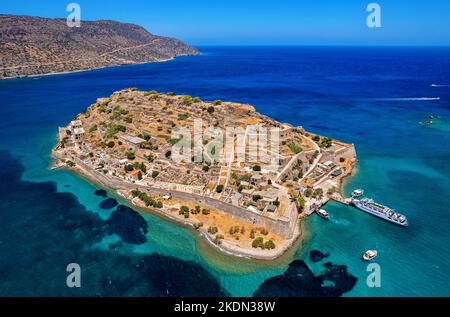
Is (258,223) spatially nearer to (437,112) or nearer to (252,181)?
(252,181)

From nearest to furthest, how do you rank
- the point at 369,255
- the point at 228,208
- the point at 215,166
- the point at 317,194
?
the point at 369,255 < the point at 228,208 < the point at 317,194 < the point at 215,166

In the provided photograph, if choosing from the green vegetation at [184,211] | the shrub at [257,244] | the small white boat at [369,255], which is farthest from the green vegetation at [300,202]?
the green vegetation at [184,211]

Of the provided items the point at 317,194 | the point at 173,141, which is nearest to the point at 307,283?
the point at 317,194

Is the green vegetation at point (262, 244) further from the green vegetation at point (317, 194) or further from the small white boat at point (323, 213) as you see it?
the green vegetation at point (317, 194)

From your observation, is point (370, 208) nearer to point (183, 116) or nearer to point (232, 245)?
point (232, 245)

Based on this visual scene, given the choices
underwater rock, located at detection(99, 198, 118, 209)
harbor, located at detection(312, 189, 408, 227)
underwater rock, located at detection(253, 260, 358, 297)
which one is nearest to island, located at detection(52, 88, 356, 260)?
harbor, located at detection(312, 189, 408, 227)

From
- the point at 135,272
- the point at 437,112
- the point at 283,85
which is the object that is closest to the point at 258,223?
the point at 135,272
